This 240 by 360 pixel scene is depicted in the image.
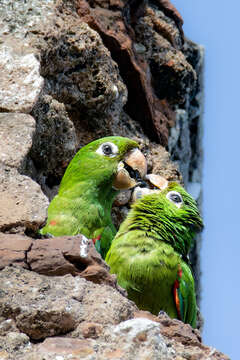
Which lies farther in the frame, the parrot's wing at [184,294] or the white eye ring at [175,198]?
the white eye ring at [175,198]

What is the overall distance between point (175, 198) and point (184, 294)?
2.95ft

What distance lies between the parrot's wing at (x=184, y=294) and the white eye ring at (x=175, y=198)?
60cm

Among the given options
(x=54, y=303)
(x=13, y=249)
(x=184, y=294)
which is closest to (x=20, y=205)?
(x=13, y=249)

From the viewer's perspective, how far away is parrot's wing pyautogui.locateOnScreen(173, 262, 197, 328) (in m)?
4.29

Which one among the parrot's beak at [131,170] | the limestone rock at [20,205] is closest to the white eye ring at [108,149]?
the parrot's beak at [131,170]

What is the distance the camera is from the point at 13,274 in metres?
2.79

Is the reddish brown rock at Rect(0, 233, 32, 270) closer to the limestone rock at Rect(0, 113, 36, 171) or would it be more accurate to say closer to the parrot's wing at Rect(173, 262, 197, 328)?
the limestone rock at Rect(0, 113, 36, 171)

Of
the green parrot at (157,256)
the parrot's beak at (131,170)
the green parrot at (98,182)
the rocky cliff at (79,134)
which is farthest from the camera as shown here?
the parrot's beak at (131,170)

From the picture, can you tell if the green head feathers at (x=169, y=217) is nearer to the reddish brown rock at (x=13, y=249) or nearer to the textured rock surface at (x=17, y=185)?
the textured rock surface at (x=17, y=185)

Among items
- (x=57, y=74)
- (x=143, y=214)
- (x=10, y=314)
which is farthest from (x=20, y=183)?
(x=57, y=74)

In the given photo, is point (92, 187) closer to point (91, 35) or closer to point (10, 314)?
point (91, 35)

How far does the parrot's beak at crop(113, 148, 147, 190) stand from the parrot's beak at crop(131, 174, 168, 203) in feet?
0.33

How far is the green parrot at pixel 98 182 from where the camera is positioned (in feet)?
15.8

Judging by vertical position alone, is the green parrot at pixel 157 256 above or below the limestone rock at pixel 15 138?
below
